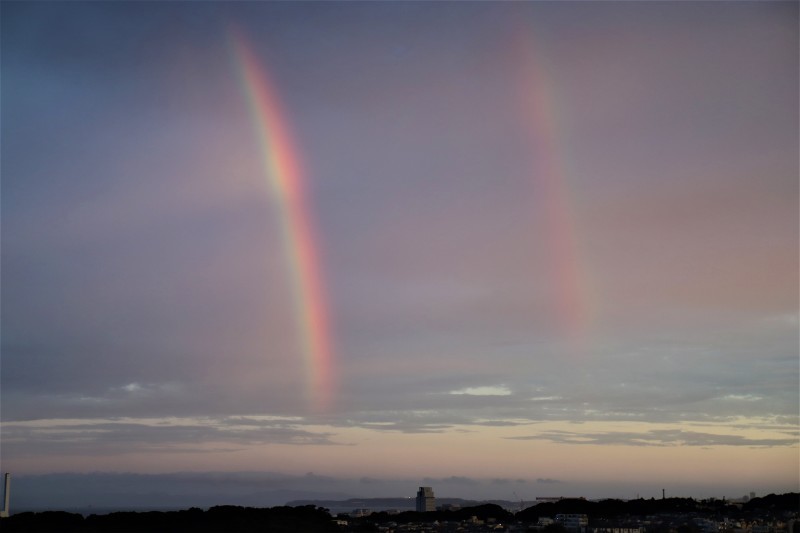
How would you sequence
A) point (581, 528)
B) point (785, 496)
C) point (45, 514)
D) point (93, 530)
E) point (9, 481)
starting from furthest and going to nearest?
point (785, 496)
point (9, 481)
point (581, 528)
point (45, 514)
point (93, 530)

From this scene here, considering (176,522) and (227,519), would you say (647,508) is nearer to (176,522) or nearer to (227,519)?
(227,519)

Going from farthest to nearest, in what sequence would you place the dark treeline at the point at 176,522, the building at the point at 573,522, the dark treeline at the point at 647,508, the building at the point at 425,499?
the building at the point at 425,499 → the dark treeline at the point at 647,508 → the building at the point at 573,522 → the dark treeline at the point at 176,522

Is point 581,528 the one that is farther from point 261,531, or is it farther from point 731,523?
point 261,531

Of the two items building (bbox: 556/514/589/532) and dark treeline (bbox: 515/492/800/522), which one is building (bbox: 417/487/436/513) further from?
building (bbox: 556/514/589/532)

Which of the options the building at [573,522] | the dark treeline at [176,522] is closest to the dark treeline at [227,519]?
the dark treeline at [176,522]

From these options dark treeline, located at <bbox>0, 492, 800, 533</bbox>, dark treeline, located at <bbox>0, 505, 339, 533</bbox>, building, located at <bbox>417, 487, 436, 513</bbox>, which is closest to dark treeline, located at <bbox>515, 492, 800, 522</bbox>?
dark treeline, located at <bbox>0, 492, 800, 533</bbox>

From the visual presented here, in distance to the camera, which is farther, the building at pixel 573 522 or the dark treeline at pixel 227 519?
the building at pixel 573 522

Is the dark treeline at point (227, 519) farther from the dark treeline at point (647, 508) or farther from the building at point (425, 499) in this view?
the building at point (425, 499)

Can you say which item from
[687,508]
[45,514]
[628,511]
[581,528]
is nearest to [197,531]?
Answer: [45,514]

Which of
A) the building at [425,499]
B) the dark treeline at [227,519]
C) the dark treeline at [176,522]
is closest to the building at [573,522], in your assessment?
the dark treeline at [227,519]

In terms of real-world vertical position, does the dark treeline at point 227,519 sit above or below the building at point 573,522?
above

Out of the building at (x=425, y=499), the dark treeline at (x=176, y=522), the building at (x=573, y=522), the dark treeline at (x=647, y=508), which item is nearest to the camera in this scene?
the dark treeline at (x=176, y=522)
